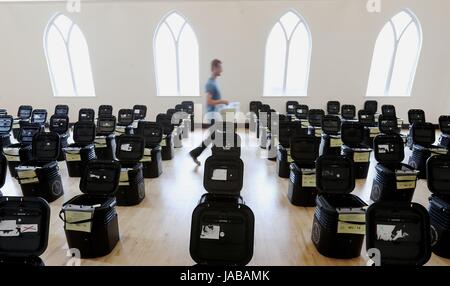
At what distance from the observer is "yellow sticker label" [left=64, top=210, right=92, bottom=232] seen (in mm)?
2230

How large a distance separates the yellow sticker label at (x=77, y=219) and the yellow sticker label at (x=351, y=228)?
7.22 ft

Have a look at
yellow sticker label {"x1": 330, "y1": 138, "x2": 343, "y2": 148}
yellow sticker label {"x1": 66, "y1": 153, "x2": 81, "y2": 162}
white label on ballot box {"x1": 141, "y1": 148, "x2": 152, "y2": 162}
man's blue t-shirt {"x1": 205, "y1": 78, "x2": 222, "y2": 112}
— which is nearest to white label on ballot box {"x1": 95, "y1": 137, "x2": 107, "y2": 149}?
yellow sticker label {"x1": 66, "y1": 153, "x2": 81, "y2": 162}

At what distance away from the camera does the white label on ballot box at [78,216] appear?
223 cm

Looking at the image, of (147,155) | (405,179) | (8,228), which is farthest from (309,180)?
(8,228)

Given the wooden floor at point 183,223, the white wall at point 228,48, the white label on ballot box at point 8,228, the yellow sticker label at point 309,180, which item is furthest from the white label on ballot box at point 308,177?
the white wall at point 228,48

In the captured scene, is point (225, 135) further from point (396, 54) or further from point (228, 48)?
point (396, 54)

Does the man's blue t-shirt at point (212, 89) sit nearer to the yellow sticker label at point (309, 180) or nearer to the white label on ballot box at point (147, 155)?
the white label on ballot box at point (147, 155)

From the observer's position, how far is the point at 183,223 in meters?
3.01

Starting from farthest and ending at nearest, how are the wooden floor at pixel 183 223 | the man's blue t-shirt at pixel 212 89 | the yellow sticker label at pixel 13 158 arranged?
the man's blue t-shirt at pixel 212 89, the yellow sticker label at pixel 13 158, the wooden floor at pixel 183 223

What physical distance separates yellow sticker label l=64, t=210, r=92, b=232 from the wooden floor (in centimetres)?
35

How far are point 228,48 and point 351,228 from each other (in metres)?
6.88

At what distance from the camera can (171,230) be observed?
286cm

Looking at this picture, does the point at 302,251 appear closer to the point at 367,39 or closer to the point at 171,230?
the point at 171,230
